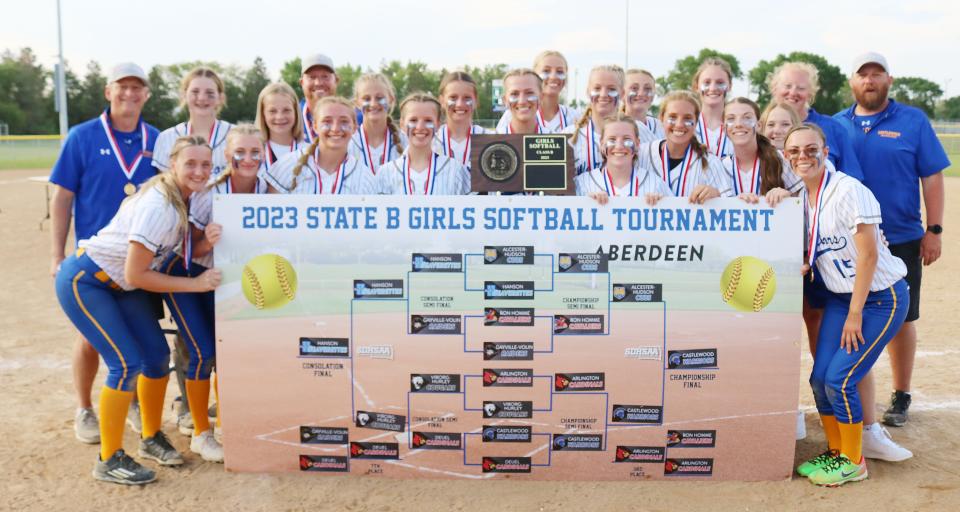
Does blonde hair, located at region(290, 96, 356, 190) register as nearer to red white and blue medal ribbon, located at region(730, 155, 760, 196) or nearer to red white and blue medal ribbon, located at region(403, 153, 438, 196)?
red white and blue medal ribbon, located at region(403, 153, 438, 196)

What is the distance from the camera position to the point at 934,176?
5.28m

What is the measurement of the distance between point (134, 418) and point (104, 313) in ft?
4.02

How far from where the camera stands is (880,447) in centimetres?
475

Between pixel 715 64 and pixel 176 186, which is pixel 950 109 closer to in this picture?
pixel 715 64

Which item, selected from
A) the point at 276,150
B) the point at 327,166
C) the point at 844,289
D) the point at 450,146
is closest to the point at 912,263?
the point at 844,289

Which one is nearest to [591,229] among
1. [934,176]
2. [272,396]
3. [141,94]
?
[272,396]

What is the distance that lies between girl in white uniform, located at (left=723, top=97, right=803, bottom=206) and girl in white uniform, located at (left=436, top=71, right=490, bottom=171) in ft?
5.28

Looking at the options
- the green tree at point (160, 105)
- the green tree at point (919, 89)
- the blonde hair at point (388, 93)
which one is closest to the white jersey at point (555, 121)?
the blonde hair at point (388, 93)

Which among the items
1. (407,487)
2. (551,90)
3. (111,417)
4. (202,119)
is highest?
(551,90)

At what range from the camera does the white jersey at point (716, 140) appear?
5137 millimetres

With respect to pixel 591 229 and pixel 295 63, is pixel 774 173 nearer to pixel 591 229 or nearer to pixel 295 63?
pixel 591 229

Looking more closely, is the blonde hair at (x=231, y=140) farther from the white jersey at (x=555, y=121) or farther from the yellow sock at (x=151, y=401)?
the white jersey at (x=555, y=121)

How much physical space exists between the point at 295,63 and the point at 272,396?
74.5m

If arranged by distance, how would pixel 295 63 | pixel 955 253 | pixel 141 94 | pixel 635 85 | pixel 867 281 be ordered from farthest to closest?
pixel 295 63
pixel 955 253
pixel 635 85
pixel 141 94
pixel 867 281
